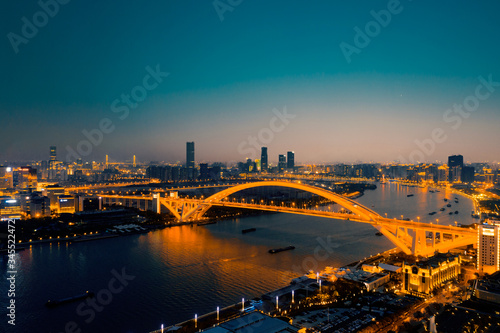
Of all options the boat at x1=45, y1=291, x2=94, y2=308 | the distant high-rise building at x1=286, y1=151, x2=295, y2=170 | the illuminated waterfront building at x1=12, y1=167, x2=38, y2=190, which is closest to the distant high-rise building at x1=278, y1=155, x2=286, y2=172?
the distant high-rise building at x1=286, y1=151, x2=295, y2=170

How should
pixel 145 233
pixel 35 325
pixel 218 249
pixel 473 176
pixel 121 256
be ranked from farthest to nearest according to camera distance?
pixel 473 176, pixel 145 233, pixel 218 249, pixel 121 256, pixel 35 325

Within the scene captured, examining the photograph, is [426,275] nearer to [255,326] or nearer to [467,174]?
[255,326]

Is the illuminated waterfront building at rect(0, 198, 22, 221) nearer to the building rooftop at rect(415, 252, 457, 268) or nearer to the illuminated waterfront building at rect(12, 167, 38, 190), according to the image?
the illuminated waterfront building at rect(12, 167, 38, 190)

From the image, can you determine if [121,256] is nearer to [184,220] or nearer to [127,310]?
[127,310]

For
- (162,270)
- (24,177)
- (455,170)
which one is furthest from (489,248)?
(455,170)

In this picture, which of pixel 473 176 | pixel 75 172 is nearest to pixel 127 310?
pixel 75 172

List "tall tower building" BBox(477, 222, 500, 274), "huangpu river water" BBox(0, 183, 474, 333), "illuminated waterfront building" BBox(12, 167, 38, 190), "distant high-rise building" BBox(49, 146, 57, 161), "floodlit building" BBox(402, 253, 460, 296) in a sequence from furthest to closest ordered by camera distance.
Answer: "distant high-rise building" BBox(49, 146, 57, 161), "illuminated waterfront building" BBox(12, 167, 38, 190), "tall tower building" BBox(477, 222, 500, 274), "floodlit building" BBox(402, 253, 460, 296), "huangpu river water" BBox(0, 183, 474, 333)
